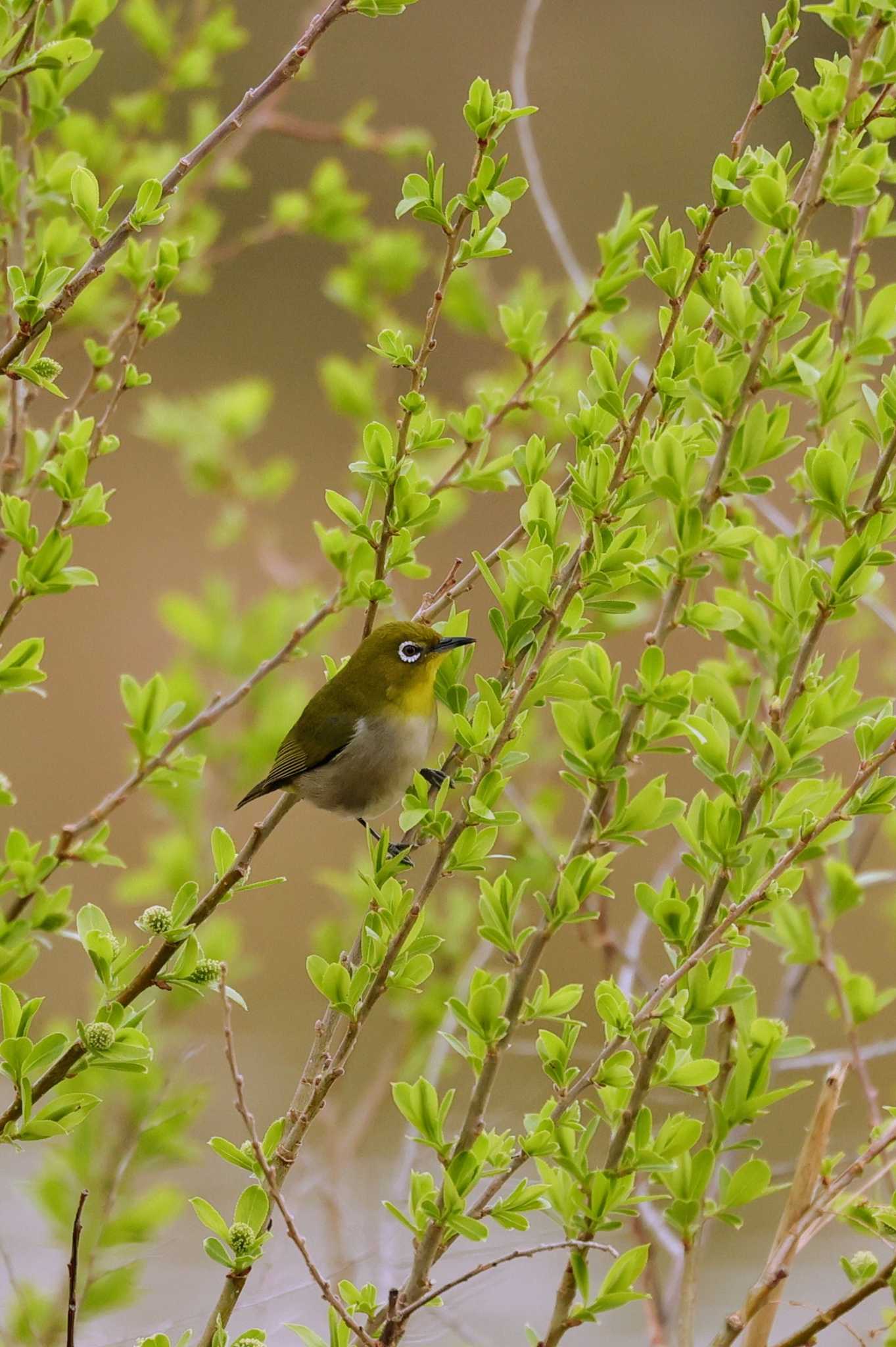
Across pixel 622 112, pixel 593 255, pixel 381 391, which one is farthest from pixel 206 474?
pixel 622 112

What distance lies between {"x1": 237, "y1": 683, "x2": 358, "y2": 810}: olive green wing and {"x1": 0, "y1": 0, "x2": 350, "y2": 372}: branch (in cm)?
124

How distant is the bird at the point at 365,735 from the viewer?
2.49 meters

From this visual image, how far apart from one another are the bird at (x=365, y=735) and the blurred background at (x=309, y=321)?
3.00 metres

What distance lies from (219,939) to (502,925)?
1432 mm

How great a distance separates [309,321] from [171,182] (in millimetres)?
6872

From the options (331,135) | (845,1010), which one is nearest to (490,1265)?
(845,1010)

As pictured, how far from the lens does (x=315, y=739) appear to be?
Answer: 2539 mm

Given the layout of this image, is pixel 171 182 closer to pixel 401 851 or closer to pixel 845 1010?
pixel 401 851

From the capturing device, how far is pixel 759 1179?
4.30 ft

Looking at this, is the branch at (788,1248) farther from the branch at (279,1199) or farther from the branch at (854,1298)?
the branch at (279,1199)

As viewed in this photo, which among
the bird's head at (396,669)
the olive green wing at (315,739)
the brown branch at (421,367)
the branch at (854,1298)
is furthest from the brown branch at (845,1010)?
the olive green wing at (315,739)

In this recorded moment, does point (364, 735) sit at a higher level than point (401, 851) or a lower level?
higher

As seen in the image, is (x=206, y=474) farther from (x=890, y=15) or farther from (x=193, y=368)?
(x=193, y=368)

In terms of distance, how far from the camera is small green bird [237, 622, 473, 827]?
2.50 meters
